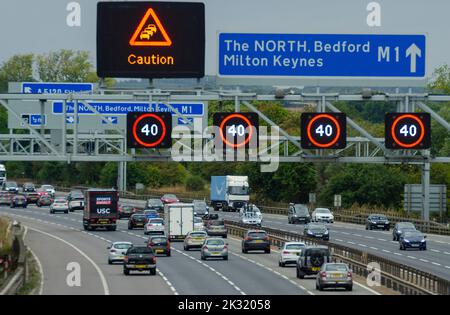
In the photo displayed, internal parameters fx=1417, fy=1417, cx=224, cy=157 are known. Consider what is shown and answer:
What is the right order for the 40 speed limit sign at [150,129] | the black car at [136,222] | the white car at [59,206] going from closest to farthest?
1. the 40 speed limit sign at [150,129]
2. the black car at [136,222]
3. the white car at [59,206]

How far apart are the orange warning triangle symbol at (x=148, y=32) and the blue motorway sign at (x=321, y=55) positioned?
3.22 meters

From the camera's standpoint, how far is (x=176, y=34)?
41.9 m

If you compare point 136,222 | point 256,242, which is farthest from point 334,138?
point 136,222

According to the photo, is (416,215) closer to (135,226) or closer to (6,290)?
(135,226)

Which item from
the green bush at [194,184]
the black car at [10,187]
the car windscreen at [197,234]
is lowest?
the car windscreen at [197,234]

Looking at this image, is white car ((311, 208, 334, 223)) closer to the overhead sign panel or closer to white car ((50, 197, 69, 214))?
white car ((50, 197, 69, 214))

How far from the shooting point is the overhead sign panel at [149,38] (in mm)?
41719

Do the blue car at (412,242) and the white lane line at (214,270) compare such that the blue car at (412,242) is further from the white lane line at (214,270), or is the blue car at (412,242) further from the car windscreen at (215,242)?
the car windscreen at (215,242)

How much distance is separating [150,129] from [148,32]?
6.44 metres

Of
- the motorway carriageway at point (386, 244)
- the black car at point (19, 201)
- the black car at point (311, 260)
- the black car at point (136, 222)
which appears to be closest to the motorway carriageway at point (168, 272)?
the black car at point (311, 260)

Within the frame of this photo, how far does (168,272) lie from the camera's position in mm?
62719

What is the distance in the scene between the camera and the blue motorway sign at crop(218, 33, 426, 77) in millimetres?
44781
